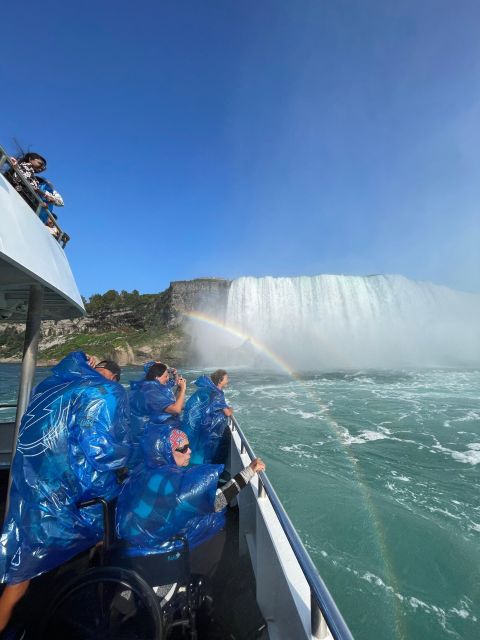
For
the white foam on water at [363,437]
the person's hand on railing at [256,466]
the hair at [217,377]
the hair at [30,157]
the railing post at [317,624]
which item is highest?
the hair at [30,157]

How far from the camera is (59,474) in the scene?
188 cm

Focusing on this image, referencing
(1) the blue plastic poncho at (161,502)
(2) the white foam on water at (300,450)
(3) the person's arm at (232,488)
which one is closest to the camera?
(1) the blue plastic poncho at (161,502)

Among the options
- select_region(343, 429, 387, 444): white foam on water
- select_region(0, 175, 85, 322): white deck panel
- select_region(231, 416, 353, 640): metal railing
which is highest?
select_region(0, 175, 85, 322): white deck panel

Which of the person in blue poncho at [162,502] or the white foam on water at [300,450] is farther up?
the person in blue poncho at [162,502]

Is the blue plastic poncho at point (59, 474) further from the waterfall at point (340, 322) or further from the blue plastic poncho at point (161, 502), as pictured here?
the waterfall at point (340, 322)

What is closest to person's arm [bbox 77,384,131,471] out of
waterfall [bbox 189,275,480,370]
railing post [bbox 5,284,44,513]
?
railing post [bbox 5,284,44,513]

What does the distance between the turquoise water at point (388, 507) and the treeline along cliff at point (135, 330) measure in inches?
1511

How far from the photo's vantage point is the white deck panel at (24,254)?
2.09m

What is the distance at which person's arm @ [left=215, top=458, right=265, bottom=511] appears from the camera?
2.04 metres

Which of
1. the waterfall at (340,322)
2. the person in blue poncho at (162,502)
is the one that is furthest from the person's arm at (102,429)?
the waterfall at (340,322)

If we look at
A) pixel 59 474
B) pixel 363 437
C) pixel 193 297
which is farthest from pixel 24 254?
pixel 193 297

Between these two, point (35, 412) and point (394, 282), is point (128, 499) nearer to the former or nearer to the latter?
point (35, 412)

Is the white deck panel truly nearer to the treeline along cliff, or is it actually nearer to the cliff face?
the treeline along cliff

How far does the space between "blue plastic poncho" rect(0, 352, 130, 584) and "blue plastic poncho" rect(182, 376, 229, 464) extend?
2041 mm
